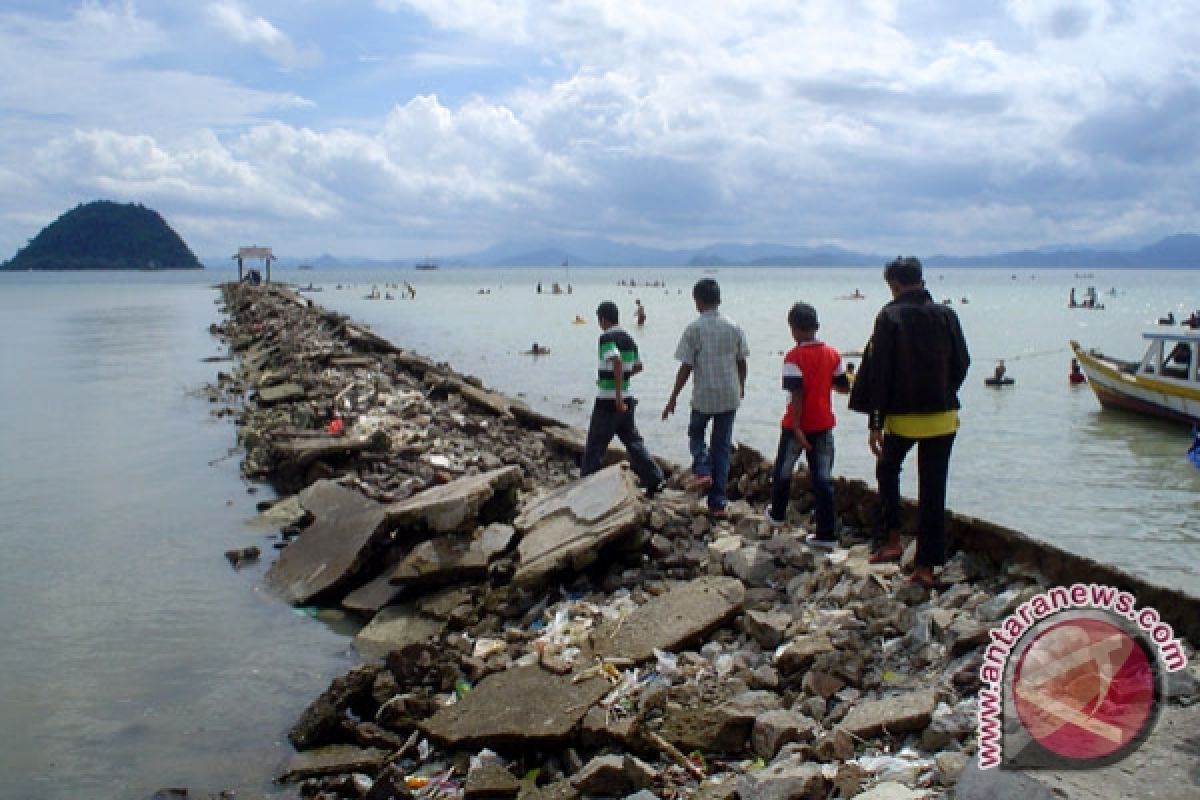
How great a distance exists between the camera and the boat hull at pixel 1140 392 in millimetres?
18806

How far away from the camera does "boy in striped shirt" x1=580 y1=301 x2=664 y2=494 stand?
26.5 feet

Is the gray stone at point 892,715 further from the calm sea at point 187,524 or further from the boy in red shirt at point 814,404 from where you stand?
the calm sea at point 187,524

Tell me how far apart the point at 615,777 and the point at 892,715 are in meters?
1.29

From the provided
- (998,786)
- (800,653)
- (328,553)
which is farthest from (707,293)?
(998,786)

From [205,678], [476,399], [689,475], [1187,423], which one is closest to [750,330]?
[1187,423]

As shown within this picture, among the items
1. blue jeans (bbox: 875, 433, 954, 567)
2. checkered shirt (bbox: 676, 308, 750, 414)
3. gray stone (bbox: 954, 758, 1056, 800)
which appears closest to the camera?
gray stone (bbox: 954, 758, 1056, 800)

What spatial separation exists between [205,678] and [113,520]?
14.8ft

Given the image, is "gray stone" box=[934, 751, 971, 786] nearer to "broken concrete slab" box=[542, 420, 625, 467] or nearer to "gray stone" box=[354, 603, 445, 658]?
"gray stone" box=[354, 603, 445, 658]

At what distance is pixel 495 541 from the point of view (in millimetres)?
7207

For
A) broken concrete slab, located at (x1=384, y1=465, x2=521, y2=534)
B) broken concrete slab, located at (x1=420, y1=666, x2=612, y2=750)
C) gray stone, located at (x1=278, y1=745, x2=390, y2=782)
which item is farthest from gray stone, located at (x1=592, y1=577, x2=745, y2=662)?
broken concrete slab, located at (x1=384, y1=465, x2=521, y2=534)

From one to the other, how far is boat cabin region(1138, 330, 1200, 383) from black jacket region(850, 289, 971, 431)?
1571 cm

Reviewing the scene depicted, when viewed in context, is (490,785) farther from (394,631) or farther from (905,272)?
(905,272)

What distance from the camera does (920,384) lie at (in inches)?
213

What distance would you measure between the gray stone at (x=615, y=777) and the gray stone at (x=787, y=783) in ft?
1.49
